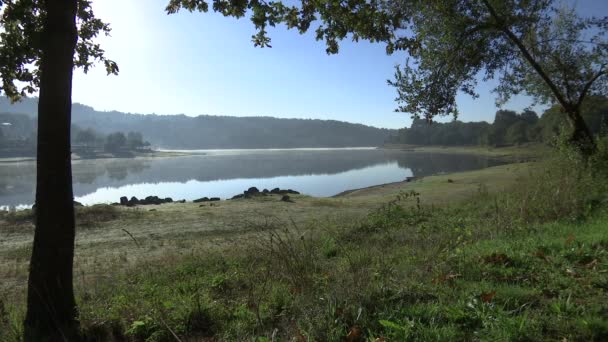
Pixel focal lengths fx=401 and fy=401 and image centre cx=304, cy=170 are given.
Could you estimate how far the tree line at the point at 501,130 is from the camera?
42.4 m

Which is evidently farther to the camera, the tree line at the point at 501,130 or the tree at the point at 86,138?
the tree at the point at 86,138

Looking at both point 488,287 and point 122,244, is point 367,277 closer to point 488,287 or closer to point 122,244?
point 488,287

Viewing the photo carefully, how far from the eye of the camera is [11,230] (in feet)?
63.9

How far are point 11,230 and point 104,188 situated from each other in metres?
49.6

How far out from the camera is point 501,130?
385ft

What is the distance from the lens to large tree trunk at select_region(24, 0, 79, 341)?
4484mm

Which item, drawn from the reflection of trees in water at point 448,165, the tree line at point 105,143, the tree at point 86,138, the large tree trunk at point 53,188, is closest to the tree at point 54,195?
the large tree trunk at point 53,188

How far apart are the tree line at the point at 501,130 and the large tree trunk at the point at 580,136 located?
71 cm

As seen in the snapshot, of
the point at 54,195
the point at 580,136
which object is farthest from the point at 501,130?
the point at 54,195

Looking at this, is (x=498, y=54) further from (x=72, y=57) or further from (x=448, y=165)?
(x=448, y=165)

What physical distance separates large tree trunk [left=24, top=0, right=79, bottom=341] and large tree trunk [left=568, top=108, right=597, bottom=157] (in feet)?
49.9

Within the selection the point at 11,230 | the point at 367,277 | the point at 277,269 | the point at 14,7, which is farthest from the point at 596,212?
the point at 11,230

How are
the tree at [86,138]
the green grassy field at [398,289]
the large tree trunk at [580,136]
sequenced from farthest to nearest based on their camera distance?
the tree at [86,138]
the large tree trunk at [580,136]
the green grassy field at [398,289]

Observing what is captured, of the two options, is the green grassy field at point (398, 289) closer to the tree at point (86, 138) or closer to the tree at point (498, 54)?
the tree at point (498, 54)
